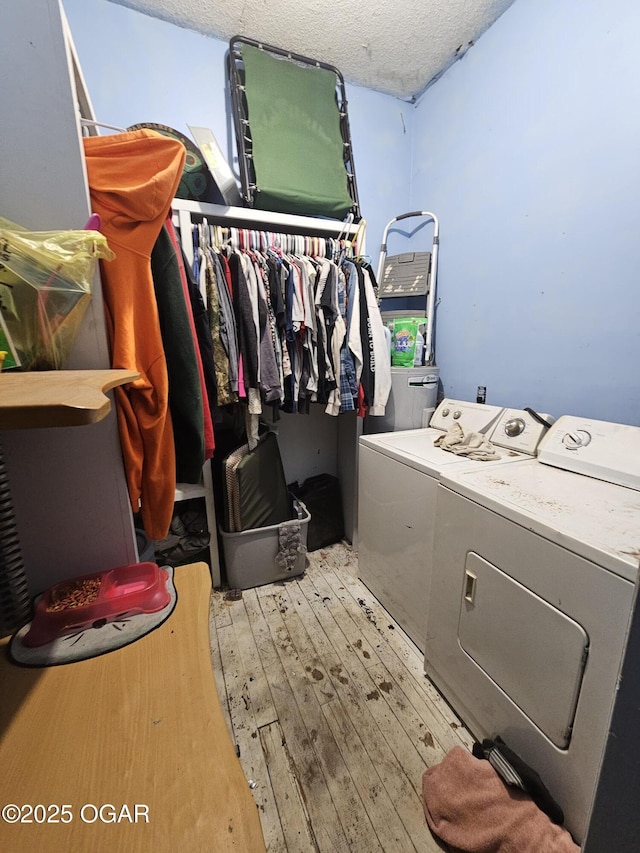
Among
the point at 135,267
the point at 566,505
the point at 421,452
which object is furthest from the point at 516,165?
the point at 135,267

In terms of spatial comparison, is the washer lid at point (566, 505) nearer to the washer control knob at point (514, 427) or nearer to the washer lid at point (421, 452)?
the washer lid at point (421, 452)

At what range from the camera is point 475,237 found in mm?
1825

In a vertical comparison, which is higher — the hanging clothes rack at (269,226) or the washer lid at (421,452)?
the hanging clothes rack at (269,226)

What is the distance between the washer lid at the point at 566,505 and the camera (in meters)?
0.77

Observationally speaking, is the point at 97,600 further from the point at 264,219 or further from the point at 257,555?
the point at 264,219

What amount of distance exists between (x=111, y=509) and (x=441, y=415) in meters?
1.63

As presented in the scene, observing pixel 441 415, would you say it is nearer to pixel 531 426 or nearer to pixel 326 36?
pixel 531 426

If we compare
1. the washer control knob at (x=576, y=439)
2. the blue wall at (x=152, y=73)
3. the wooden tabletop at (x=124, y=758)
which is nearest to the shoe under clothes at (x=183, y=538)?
the wooden tabletop at (x=124, y=758)

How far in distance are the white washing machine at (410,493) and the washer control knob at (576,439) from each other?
122mm

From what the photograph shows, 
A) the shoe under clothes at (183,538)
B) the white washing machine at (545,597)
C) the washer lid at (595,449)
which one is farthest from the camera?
the shoe under clothes at (183,538)

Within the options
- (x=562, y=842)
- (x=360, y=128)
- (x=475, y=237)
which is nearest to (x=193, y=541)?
(x=562, y=842)

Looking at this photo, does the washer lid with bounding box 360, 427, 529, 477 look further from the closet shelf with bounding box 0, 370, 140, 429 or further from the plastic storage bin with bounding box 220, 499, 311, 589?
the closet shelf with bounding box 0, 370, 140, 429

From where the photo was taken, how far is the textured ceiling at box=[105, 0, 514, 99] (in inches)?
61.0

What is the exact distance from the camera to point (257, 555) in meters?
1.83
